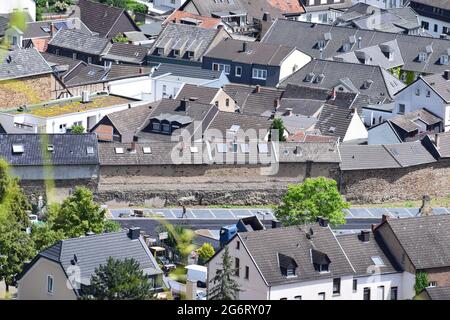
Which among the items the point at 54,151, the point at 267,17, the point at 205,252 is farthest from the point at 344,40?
the point at 205,252

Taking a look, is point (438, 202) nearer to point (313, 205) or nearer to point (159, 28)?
point (313, 205)

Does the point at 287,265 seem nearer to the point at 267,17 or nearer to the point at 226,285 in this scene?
the point at 226,285

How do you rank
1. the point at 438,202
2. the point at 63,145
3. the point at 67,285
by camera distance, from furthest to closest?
1. the point at 438,202
2. the point at 63,145
3. the point at 67,285

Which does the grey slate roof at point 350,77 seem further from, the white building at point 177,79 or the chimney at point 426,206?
the chimney at point 426,206

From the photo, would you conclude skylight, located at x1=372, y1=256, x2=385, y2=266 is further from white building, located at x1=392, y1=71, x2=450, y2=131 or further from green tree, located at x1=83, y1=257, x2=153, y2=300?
white building, located at x1=392, y1=71, x2=450, y2=131

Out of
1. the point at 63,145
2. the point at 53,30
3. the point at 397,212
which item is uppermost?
the point at 53,30

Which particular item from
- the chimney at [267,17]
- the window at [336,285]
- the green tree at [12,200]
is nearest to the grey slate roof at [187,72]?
the chimney at [267,17]

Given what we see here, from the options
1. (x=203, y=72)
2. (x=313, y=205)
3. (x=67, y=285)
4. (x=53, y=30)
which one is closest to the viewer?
(x=67, y=285)

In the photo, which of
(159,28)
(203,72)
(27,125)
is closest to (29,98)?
(27,125)
